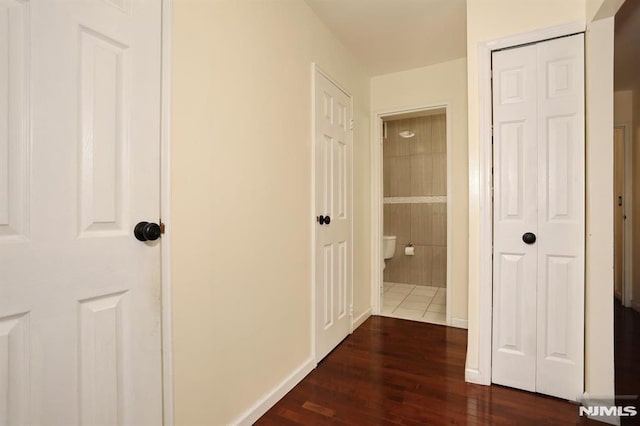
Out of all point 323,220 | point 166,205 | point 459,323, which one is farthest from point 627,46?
point 166,205

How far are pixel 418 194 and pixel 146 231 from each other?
3.96m

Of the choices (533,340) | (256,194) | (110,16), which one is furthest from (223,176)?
(533,340)

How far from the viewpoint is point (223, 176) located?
1.49 metres

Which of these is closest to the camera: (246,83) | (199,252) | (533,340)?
(199,252)

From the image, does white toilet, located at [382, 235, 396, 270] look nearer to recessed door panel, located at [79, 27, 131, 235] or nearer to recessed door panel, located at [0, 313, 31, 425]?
recessed door panel, located at [79, 27, 131, 235]

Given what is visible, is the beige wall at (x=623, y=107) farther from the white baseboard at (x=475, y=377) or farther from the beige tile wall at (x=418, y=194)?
the white baseboard at (x=475, y=377)

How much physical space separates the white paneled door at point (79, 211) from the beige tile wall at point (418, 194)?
386 centimetres

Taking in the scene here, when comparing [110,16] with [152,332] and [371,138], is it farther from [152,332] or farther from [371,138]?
[371,138]

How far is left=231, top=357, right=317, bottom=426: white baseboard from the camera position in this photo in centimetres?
161

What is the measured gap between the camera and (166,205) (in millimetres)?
1212

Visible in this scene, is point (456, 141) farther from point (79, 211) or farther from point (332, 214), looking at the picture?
point (79, 211)

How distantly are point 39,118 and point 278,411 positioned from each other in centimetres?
172

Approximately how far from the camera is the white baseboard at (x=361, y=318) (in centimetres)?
298

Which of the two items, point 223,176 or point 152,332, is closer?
point 152,332
